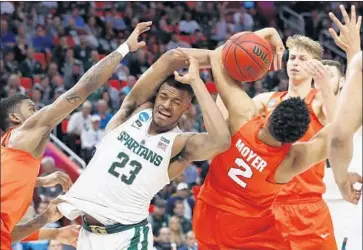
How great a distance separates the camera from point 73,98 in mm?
5160

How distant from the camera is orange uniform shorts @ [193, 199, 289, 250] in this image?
5.52m

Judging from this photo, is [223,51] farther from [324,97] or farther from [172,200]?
[172,200]

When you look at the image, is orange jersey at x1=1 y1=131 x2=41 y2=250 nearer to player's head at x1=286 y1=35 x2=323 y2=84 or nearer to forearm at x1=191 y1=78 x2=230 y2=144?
forearm at x1=191 y1=78 x2=230 y2=144

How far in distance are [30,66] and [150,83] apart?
856cm

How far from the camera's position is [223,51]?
212 inches

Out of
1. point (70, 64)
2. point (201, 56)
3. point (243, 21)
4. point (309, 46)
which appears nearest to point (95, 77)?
point (201, 56)

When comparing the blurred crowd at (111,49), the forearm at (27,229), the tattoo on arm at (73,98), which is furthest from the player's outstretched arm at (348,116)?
the blurred crowd at (111,49)

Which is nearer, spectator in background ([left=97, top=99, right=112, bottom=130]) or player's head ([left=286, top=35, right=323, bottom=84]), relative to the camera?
player's head ([left=286, top=35, right=323, bottom=84])

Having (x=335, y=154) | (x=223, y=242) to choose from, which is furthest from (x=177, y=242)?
(x=335, y=154)

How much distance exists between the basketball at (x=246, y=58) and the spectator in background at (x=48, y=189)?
17.3 feet

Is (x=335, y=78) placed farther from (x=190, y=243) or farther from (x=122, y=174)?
(x=190, y=243)

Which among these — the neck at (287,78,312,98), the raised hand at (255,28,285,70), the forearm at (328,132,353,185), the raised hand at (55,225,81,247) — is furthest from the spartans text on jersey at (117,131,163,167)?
the forearm at (328,132,353,185)

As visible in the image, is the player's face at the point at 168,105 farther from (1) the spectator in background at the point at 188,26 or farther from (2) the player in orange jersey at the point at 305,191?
(1) the spectator in background at the point at 188,26

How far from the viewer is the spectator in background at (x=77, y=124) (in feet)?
40.2
